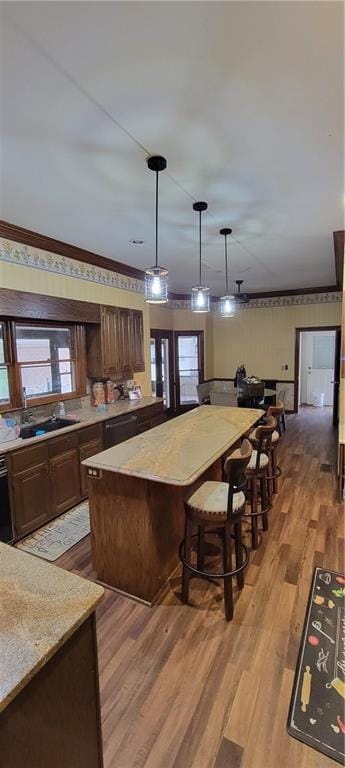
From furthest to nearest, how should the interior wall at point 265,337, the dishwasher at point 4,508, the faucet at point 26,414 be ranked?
the interior wall at point 265,337
the faucet at point 26,414
the dishwasher at point 4,508

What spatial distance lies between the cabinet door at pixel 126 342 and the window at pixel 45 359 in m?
0.72

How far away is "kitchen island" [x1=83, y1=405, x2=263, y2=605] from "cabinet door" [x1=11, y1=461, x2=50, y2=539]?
0.92m

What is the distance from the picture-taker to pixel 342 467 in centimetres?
384

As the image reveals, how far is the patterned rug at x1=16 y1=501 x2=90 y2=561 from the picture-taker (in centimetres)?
285

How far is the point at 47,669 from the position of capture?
0.89 metres

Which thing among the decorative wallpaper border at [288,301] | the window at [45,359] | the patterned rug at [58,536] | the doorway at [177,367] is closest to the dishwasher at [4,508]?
the patterned rug at [58,536]

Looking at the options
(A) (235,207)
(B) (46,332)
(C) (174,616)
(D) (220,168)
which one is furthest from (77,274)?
(C) (174,616)

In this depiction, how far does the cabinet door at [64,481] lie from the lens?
3.29 meters

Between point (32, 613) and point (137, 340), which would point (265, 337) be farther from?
point (32, 613)

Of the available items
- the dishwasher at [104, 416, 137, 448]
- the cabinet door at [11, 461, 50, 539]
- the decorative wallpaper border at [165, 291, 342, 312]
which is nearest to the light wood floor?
the cabinet door at [11, 461, 50, 539]

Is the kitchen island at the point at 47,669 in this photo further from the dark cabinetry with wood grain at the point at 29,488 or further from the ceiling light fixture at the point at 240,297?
the ceiling light fixture at the point at 240,297

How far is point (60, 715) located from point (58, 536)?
7.51ft

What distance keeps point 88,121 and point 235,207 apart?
1.55 meters

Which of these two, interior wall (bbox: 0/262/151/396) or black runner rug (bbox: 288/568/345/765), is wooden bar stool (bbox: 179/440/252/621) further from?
interior wall (bbox: 0/262/151/396)
